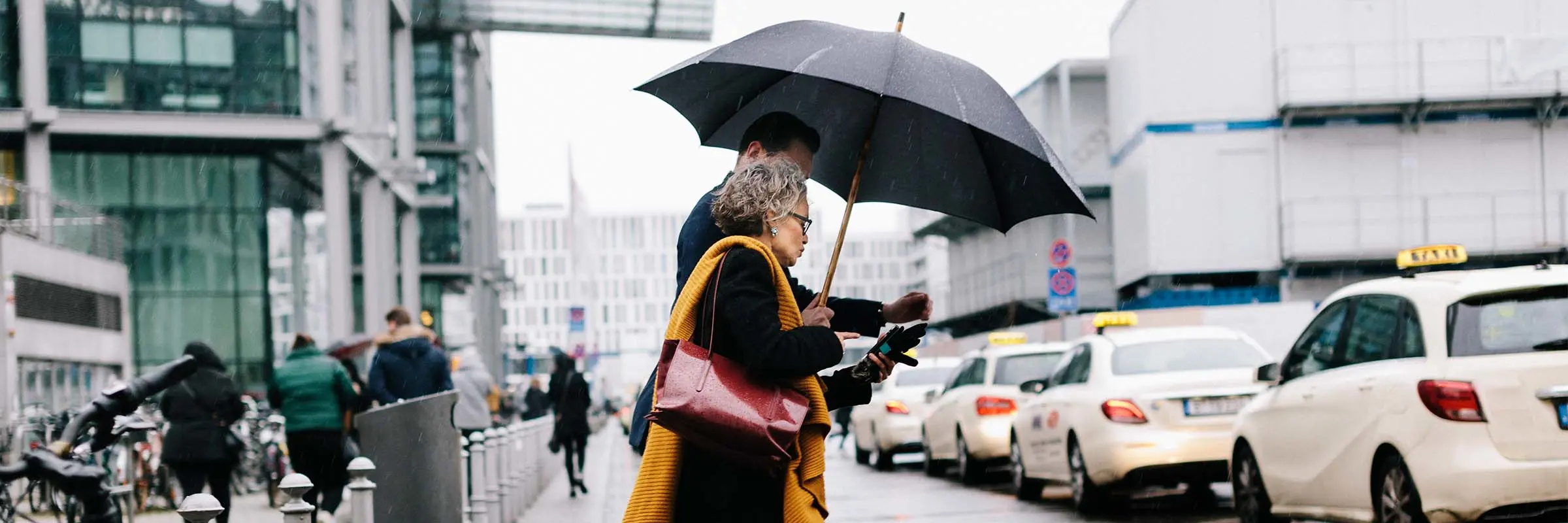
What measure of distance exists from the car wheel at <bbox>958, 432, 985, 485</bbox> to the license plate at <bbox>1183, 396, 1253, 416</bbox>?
18.5ft

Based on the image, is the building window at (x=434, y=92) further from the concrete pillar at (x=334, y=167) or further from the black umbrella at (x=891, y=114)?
the black umbrella at (x=891, y=114)

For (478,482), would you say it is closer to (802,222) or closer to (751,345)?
(802,222)

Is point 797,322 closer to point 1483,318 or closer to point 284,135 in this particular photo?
point 1483,318

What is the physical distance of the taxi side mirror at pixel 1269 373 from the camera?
9.30 meters

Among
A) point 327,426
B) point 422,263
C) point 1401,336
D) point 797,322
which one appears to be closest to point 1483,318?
point 1401,336

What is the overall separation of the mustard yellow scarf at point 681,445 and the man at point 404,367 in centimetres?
902

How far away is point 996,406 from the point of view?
1673 centimetres

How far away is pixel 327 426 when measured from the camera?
39.3 ft

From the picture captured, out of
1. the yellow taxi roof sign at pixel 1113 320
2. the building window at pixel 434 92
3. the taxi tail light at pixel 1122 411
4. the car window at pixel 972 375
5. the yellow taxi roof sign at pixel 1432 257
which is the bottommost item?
the car window at pixel 972 375

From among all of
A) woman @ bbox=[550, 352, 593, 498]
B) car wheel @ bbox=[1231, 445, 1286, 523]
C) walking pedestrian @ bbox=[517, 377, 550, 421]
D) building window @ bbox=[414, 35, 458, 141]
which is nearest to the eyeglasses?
car wheel @ bbox=[1231, 445, 1286, 523]

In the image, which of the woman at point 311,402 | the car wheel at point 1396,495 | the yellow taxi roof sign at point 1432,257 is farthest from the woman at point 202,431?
the yellow taxi roof sign at point 1432,257

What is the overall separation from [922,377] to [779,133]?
62.6ft

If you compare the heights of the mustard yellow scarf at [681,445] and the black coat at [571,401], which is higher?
the mustard yellow scarf at [681,445]

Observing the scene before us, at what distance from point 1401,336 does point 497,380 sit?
61155 millimetres
